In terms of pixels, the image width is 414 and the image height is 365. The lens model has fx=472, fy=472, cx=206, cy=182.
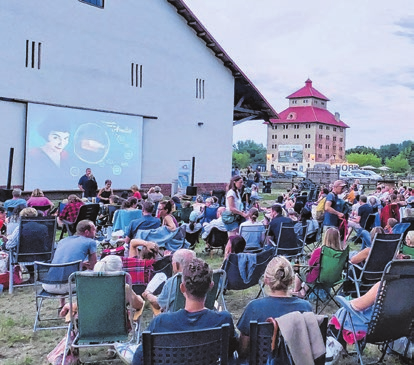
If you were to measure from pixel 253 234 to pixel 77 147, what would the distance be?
1159 centimetres

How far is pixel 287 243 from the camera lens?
6973 millimetres

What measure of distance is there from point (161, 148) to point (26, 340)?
1647cm

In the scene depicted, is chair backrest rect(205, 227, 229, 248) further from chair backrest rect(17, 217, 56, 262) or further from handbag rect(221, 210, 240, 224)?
chair backrest rect(17, 217, 56, 262)

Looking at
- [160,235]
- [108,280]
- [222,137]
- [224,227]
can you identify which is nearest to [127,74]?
[222,137]

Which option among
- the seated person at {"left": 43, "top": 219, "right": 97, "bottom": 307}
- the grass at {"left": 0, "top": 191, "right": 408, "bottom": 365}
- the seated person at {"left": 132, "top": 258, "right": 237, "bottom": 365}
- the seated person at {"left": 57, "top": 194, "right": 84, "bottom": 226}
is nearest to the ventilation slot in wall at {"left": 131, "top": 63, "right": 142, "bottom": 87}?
the seated person at {"left": 57, "top": 194, "right": 84, "bottom": 226}

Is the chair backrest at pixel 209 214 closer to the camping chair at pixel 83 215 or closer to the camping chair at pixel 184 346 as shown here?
the camping chair at pixel 83 215

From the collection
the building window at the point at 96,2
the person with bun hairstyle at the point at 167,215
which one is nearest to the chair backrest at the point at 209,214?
the person with bun hairstyle at the point at 167,215

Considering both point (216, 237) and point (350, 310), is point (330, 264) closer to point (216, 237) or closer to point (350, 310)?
point (350, 310)

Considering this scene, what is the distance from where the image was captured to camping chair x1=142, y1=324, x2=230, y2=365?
2.43 metres

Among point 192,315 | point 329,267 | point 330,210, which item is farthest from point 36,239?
point 330,210

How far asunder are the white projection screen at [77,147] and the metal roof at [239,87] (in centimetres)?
541

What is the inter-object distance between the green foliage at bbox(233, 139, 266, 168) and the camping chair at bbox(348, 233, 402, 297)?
322ft

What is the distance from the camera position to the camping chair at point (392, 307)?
352 centimetres

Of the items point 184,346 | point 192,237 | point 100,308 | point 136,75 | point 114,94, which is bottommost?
point 192,237
